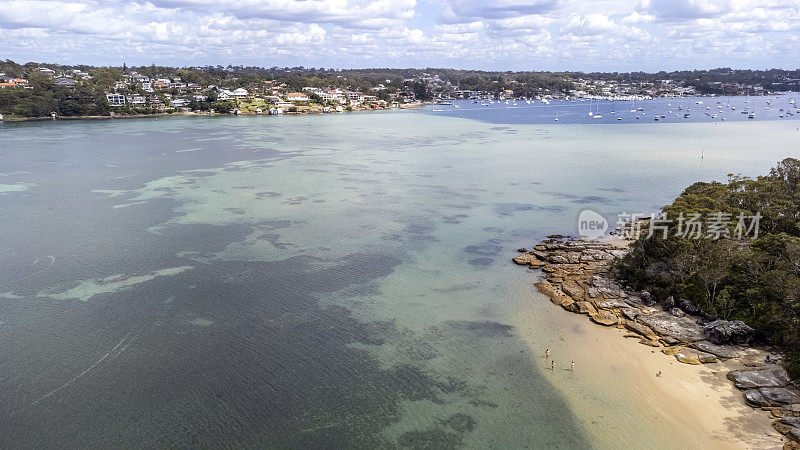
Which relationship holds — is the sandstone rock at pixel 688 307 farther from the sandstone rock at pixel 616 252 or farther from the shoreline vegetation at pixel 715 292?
the sandstone rock at pixel 616 252

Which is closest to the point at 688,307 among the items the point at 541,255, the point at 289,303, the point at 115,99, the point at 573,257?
the point at 573,257

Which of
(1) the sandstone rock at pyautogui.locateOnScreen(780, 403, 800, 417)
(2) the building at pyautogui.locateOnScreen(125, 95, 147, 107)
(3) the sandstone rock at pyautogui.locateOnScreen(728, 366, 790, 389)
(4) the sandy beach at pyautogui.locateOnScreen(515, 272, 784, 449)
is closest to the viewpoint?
(4) the sandy beach at pyautogui.locateOnScreen(515, 272, 784, 449)

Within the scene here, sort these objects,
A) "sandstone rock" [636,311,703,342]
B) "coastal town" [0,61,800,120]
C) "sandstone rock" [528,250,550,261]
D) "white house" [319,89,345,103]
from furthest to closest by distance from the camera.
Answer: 1. "white house" [319,89,345,103]
2. "coastal town" [0,61,800,120]
3. "sandstone rock" [528,250,550,261]
4. "sandstone rock" [636,311,703,342]

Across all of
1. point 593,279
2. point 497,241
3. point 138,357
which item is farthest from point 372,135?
point 138,357

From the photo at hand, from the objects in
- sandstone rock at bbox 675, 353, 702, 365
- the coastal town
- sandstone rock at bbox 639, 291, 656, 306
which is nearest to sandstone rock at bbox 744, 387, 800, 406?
sandstone rock at bbox 675, 353, 702, 365

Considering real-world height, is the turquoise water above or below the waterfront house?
below

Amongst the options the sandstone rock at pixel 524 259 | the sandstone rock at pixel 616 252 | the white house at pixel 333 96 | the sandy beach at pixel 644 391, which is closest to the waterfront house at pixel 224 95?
the white house at pixel 333 96

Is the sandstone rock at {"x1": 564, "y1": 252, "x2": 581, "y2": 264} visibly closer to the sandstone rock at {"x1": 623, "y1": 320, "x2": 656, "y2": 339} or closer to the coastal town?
the sandstone rock at {"x1": 623, "y1": 320, "x2": 656, "y2": 339}

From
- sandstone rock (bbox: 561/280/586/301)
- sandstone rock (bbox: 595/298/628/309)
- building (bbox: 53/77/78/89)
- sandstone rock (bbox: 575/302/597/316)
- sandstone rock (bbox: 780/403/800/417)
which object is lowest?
sandstone rock (bbox: 780/403/800/417)
